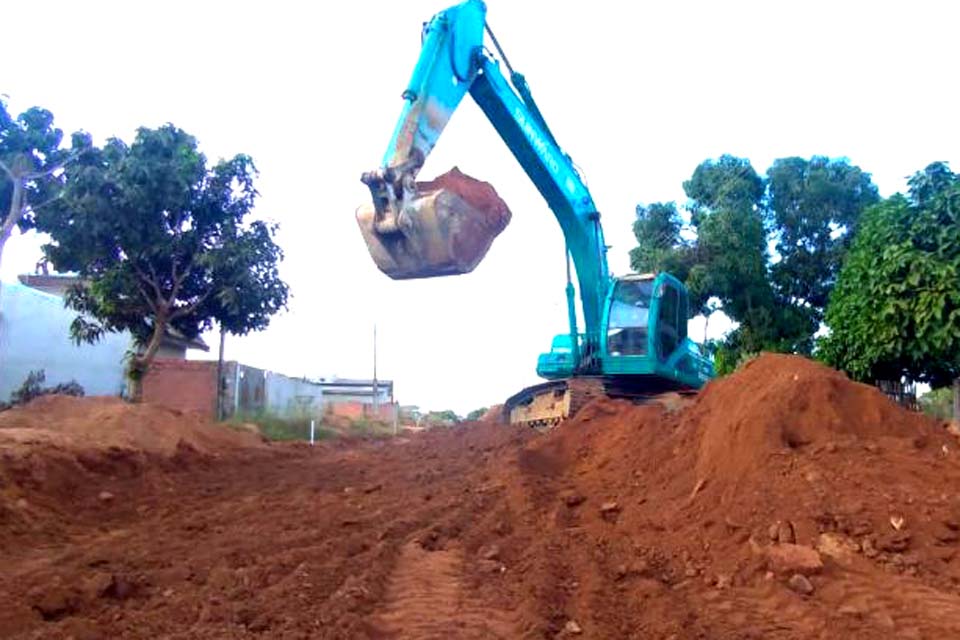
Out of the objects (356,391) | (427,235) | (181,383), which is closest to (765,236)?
(181,383)

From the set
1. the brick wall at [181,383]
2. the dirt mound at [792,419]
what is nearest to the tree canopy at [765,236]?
the brick wall at [181,383]

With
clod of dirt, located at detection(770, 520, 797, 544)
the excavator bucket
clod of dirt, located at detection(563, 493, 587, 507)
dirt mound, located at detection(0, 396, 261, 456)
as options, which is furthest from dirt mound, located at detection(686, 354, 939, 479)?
dirt mound, located at detection(0, 396, 261, 456)

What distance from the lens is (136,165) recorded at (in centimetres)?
1878

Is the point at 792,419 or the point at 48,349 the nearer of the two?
the point at 792,419

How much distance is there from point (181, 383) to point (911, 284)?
21.1 meters

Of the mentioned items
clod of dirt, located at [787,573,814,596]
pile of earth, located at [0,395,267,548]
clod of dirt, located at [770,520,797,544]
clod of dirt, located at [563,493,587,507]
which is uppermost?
pile of earth, located at [0,395,267,548]

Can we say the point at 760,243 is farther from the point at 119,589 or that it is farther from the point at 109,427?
the point at 119,589

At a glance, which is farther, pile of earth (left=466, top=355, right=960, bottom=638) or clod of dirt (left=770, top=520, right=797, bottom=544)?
clod of dirt (left=770, top=520, right=797, bottom=544)

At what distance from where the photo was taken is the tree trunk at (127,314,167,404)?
746 inches

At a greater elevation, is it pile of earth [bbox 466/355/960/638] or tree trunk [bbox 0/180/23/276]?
tree trunk [bbox 0/180/23/276]

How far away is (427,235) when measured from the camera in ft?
33.5

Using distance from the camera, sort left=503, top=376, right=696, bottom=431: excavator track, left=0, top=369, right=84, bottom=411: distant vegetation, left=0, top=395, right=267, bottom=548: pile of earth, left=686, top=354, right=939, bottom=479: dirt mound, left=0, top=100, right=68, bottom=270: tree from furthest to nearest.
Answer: left=0, top=369, right=84, bottom=411: distant vegetation
left=0, top=100, right=68, bottom=270: tree
left=503, top=376, right=696, bottom=431: excavator track
left=0, top=395, right=267, bottom=548: pile of earth
left=686, top=354, right=939, bottom=479: dirt mound

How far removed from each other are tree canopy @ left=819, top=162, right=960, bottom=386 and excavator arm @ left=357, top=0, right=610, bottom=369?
4.70 meters

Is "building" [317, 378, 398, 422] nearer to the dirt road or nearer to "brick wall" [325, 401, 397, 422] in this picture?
"brick wall" [325, 401, 397, 422]
